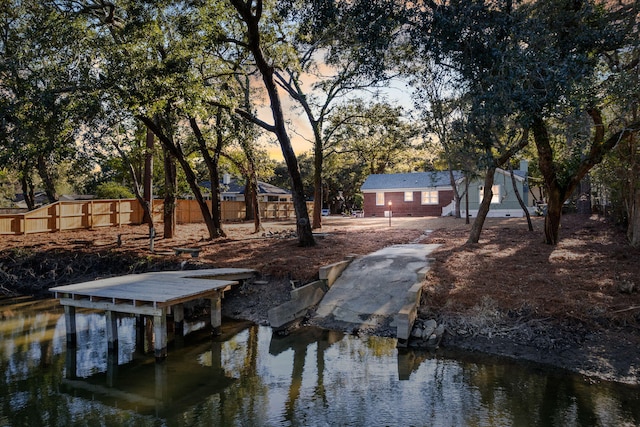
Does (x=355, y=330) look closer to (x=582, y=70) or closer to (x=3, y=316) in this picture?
(x=582, y=70)

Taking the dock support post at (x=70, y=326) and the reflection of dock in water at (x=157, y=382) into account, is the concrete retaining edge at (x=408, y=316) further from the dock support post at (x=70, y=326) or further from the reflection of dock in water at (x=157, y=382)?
the dock support post at (x=70, y=326)

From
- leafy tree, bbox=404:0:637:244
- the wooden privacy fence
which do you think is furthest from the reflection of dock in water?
the wooden privacy fence

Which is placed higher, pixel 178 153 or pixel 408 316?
pixel 178 153

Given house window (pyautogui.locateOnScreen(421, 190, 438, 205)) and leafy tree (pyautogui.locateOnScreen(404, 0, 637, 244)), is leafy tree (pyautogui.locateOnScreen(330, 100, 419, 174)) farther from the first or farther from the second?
house window (pyautogui.locateOnScreen(421, 190, 438, 205))

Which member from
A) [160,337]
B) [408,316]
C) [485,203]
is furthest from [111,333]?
[485,203]

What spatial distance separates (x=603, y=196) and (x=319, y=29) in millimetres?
23757

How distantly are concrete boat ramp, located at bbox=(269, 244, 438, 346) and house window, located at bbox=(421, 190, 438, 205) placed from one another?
84.3 feet

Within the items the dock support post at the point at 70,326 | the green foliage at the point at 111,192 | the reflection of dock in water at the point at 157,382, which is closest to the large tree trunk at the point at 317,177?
the reflection of dock in water at the point at 157,382

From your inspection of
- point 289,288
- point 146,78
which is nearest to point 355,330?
point 289,288

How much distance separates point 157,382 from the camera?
7.83 m

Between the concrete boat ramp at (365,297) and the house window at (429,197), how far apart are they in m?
25.7

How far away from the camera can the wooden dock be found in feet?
28.5

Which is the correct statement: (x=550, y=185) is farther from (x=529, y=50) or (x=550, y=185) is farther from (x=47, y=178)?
(x=47, y=178)

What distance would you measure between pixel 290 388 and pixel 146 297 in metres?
3.48
